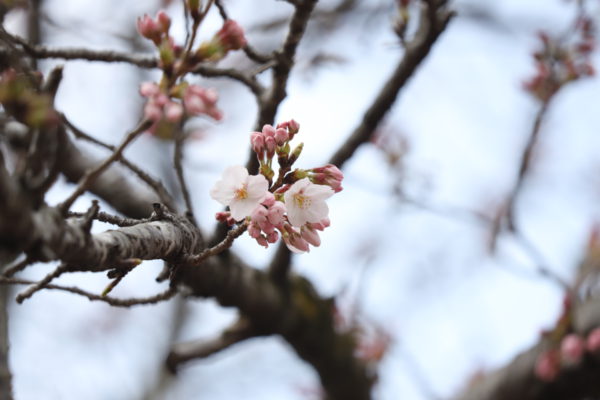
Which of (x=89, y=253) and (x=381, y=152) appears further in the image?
(x=381, y=152)

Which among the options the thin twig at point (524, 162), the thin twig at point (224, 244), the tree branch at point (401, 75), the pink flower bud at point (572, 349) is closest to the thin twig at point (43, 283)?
the thin twig at point (224, 244)

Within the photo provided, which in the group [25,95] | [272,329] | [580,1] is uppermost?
[25,95]

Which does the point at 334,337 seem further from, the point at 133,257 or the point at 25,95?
the point at 25,95

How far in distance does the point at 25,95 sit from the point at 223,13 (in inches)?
36.2

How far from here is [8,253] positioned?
29.8 inches

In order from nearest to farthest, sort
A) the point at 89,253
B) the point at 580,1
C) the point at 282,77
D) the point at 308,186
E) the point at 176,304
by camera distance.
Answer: the point at 89,253 < the point at 308,186 < the point at 282,77 < the point at 580,1 < the point at 176,304

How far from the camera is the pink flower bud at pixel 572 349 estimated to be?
284cm

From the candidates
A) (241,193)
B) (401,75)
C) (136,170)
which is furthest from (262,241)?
(401,75)

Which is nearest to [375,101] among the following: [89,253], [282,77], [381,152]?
[282,77]

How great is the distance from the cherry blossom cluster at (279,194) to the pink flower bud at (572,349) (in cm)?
208

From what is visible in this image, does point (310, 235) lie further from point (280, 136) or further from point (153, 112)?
point (153, 112)

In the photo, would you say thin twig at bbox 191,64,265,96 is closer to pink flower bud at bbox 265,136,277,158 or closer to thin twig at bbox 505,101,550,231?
pink flower bud at bbox 265,136,277,158

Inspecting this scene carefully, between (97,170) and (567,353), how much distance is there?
270 cm

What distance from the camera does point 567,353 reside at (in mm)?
2838
